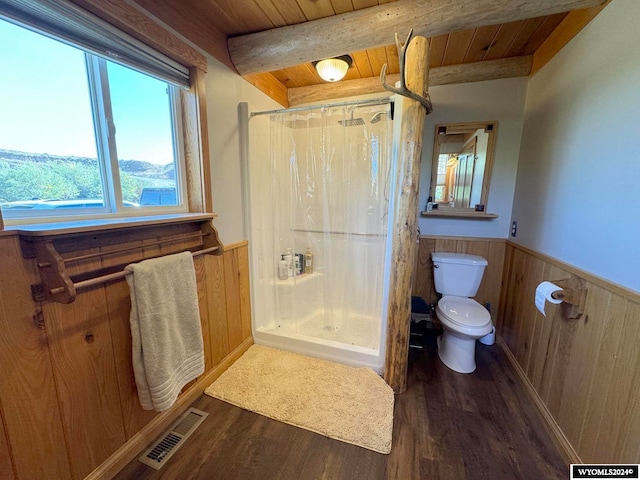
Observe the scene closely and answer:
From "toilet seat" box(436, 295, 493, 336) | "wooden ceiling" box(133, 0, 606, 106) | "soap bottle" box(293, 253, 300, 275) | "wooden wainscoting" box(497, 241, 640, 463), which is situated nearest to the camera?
"wooden wainscoting" box(497, 241, 640, 463)

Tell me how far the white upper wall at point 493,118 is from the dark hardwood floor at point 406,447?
1321mm

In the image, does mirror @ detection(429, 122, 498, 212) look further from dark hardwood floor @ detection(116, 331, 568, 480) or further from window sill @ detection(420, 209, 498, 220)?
dark hardwood floor @ detection(116, 331, 568, 480)

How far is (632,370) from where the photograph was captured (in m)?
0.99

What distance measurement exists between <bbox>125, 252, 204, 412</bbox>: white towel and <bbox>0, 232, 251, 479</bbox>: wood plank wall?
0.11 meters

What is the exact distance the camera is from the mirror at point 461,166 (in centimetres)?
222

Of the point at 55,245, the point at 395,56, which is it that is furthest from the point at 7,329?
the point at 395,56

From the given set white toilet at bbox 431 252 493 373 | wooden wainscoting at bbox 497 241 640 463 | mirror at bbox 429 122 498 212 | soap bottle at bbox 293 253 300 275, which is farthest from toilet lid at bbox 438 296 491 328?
soap bottle at bbox 293 253 300 275

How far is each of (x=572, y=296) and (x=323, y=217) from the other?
1.53 meters

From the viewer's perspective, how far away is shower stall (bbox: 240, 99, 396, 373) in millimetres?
1788

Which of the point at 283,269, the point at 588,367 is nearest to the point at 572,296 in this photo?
the point at 588,367

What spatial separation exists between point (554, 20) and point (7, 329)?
314 centimetres

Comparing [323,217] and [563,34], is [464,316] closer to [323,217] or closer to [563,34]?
[323,217]

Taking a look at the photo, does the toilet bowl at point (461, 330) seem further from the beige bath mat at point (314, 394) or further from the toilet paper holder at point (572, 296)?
the beige bath mat at point (314, 394)

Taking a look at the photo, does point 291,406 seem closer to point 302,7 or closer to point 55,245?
point 55,245
